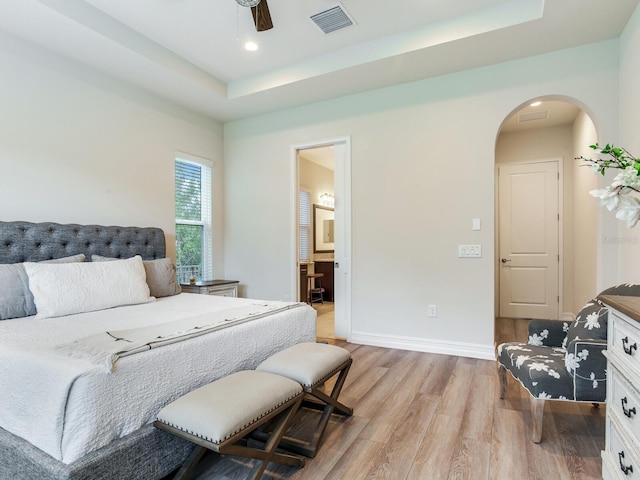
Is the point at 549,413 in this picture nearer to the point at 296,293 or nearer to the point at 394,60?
the point at 296,293

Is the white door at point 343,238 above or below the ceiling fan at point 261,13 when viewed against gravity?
below

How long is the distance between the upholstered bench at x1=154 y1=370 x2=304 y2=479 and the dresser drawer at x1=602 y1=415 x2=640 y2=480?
1.32 metres

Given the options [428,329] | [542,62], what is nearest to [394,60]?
[542,62]

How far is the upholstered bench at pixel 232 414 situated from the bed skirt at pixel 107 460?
101 mm

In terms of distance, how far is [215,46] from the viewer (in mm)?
3293

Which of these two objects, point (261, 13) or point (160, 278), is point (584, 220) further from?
point (160, 278)

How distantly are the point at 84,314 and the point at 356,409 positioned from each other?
1954 millimetres

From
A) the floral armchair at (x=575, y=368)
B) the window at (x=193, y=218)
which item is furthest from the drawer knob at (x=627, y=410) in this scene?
the window at (x=193, y=218)

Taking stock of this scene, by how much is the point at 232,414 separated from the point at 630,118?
11.0 ft

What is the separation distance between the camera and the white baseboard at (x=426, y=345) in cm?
336

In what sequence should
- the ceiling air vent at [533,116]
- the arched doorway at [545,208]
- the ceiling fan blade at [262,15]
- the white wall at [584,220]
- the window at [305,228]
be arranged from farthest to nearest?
1. the window at [305,228]
2. the arched doorway at [545,208]
3. the ceiling air vent at [533,116]
4. the white wall at [584,220]
5. the ceiling fan blade at [262,15]

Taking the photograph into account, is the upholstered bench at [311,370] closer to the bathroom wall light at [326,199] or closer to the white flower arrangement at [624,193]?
the white flower arrangement at [624,193]

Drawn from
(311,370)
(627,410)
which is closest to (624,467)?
(627,410)

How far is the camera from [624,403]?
1383 millimetres
